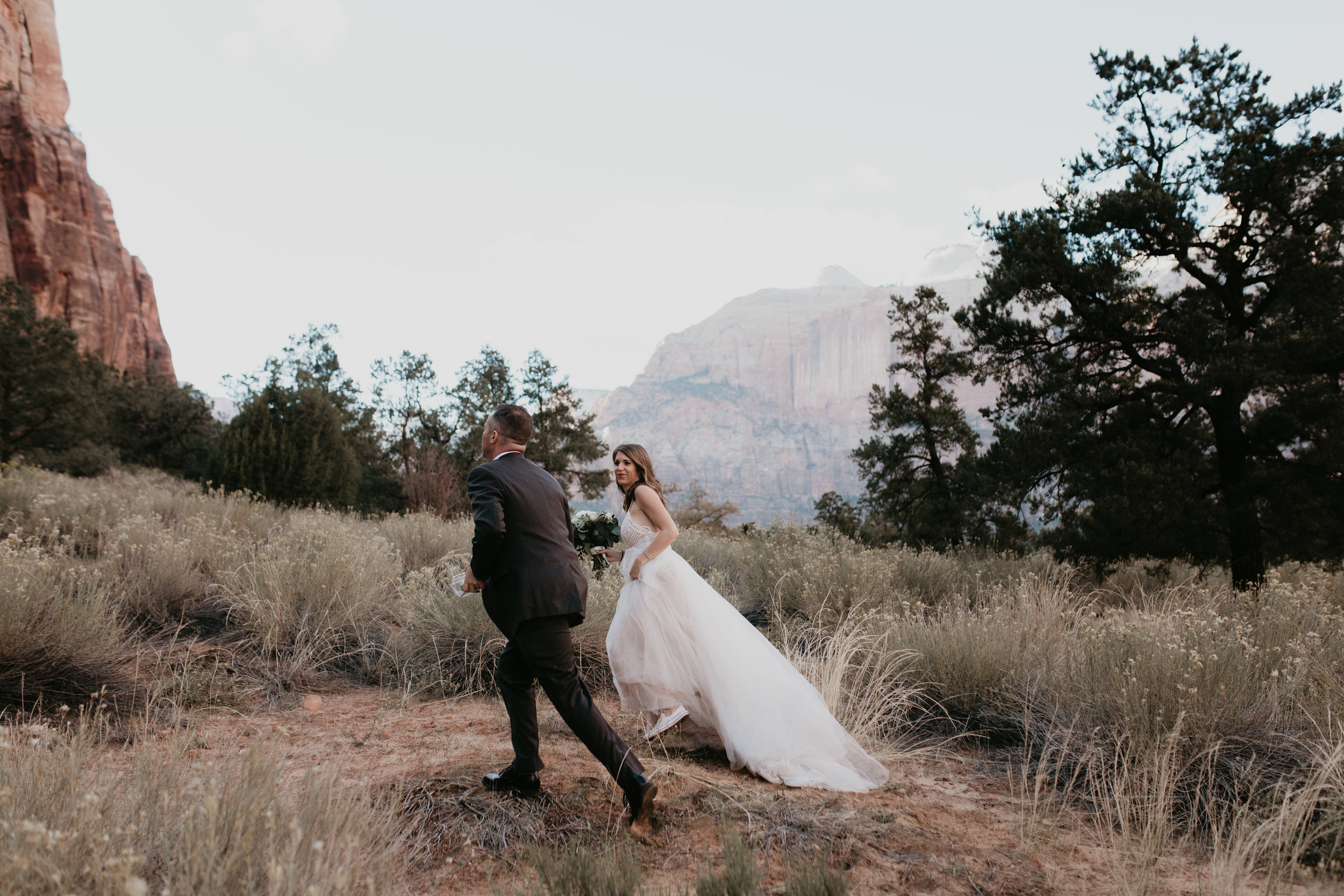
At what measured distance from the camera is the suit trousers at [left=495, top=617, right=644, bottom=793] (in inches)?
126

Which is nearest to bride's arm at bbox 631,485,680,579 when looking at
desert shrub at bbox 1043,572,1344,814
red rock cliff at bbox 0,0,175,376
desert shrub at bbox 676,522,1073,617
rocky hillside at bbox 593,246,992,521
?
desert shrub at bbox 1043,572,1344,814

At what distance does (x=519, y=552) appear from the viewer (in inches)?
129

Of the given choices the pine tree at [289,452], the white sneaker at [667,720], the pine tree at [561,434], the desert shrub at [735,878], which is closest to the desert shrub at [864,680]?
the white sneaker at [667,720]

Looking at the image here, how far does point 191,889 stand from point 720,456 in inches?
7110

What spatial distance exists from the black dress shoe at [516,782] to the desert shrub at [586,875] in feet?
2.92

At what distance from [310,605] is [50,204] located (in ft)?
182

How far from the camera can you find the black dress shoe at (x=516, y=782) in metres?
3.46

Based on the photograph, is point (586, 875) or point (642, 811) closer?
point (586, 875)

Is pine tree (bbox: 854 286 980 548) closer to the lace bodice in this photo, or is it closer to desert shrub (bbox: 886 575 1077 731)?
desert shrub (bbox: 886 575 1077 731)

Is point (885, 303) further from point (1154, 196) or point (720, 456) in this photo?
point (1154, 196)

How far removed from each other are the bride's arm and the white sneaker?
837mm

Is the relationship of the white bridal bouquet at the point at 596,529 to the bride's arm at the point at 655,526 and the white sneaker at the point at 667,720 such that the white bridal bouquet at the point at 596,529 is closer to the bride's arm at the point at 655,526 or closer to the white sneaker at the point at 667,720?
the bride's arm at the point at 655,526

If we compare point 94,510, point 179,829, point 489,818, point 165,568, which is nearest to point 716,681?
point 489,818

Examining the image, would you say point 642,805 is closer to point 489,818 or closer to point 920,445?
point 489,818
